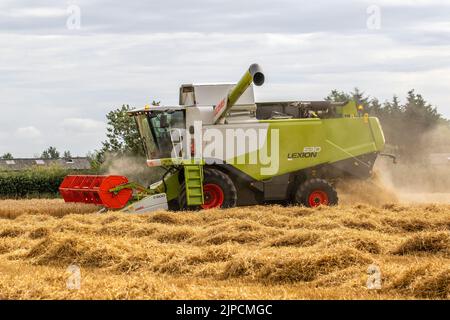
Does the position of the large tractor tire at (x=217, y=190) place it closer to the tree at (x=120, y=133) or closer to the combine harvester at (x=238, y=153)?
the combine harvester at (x=238, y=153)

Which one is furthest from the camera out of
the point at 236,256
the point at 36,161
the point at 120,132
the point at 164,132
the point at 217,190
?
Answer: the point at 36,161

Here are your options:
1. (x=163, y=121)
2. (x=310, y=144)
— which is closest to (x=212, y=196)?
(x=163, y=121)

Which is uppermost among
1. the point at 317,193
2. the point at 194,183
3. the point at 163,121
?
the point at 163,121

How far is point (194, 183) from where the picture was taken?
19.7 m

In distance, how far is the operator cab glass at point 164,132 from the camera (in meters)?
20.2

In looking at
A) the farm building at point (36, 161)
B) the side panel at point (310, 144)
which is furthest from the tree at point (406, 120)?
the farm building at point (36, 161)

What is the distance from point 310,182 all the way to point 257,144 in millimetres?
1681

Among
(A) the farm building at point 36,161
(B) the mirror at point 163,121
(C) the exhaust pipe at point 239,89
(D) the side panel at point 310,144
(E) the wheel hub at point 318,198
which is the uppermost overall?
(C) the exhaust pipe at point 239,89

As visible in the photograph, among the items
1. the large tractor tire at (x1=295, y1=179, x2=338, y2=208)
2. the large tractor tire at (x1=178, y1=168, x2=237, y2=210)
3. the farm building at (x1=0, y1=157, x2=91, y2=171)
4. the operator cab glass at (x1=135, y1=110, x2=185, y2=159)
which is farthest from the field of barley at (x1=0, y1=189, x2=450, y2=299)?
the farm building at (x1=0, y1=157, x2=91, y2=171)

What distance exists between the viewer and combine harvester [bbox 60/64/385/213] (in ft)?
65.3

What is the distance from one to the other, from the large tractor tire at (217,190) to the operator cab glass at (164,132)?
3.10ft

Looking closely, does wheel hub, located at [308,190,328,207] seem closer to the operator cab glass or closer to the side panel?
the side panel

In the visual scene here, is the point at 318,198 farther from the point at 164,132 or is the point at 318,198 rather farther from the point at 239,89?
the point at 164,132

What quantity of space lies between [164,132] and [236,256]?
9.98 m
